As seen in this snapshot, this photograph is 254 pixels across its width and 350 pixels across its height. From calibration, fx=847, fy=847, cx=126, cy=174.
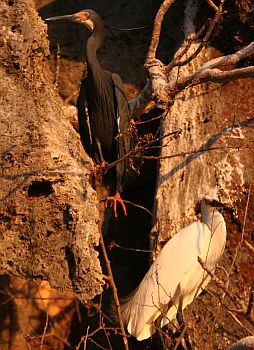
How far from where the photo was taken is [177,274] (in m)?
4.54

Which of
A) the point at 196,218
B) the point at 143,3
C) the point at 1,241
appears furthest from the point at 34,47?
the point at 143,3

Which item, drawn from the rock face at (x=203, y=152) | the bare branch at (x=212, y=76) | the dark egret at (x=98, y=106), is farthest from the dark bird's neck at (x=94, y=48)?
the bare branch at (x=212, y=76)

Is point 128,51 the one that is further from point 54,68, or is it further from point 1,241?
point 1,241

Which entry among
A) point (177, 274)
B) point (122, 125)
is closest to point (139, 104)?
point (122, 125)

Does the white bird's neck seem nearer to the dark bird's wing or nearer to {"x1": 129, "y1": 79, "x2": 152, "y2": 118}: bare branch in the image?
the dark bird's wing

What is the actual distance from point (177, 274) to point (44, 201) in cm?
105

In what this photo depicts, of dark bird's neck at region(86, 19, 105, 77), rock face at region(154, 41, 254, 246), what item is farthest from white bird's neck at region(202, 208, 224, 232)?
dark bird's neck at region(86, 19, 105, 77)

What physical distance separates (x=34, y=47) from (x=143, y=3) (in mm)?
2313

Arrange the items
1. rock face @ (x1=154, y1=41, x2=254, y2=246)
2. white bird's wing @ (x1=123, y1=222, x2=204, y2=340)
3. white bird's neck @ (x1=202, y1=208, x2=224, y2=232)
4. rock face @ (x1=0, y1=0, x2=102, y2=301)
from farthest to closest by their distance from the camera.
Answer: rock face @ (x1=154, y1=41, x2=254, y2=246) → white bird's neck @ (x1=202, y1=208, x2=224, y2=232) → white bird's wing @ (x1=123, y1=222, x2=204, y2=340) → rock face @ (x1=0, y1=0, x2=102, y2=301)

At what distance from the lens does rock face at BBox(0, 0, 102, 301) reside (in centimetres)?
371

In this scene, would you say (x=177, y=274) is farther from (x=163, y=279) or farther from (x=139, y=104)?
(x=139, y=104)

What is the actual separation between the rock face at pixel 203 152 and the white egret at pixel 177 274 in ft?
0.79

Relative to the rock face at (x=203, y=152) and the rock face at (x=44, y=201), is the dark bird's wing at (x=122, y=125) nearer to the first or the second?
the rock face at (x=203, y=152)

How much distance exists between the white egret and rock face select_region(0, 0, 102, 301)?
0.78m
